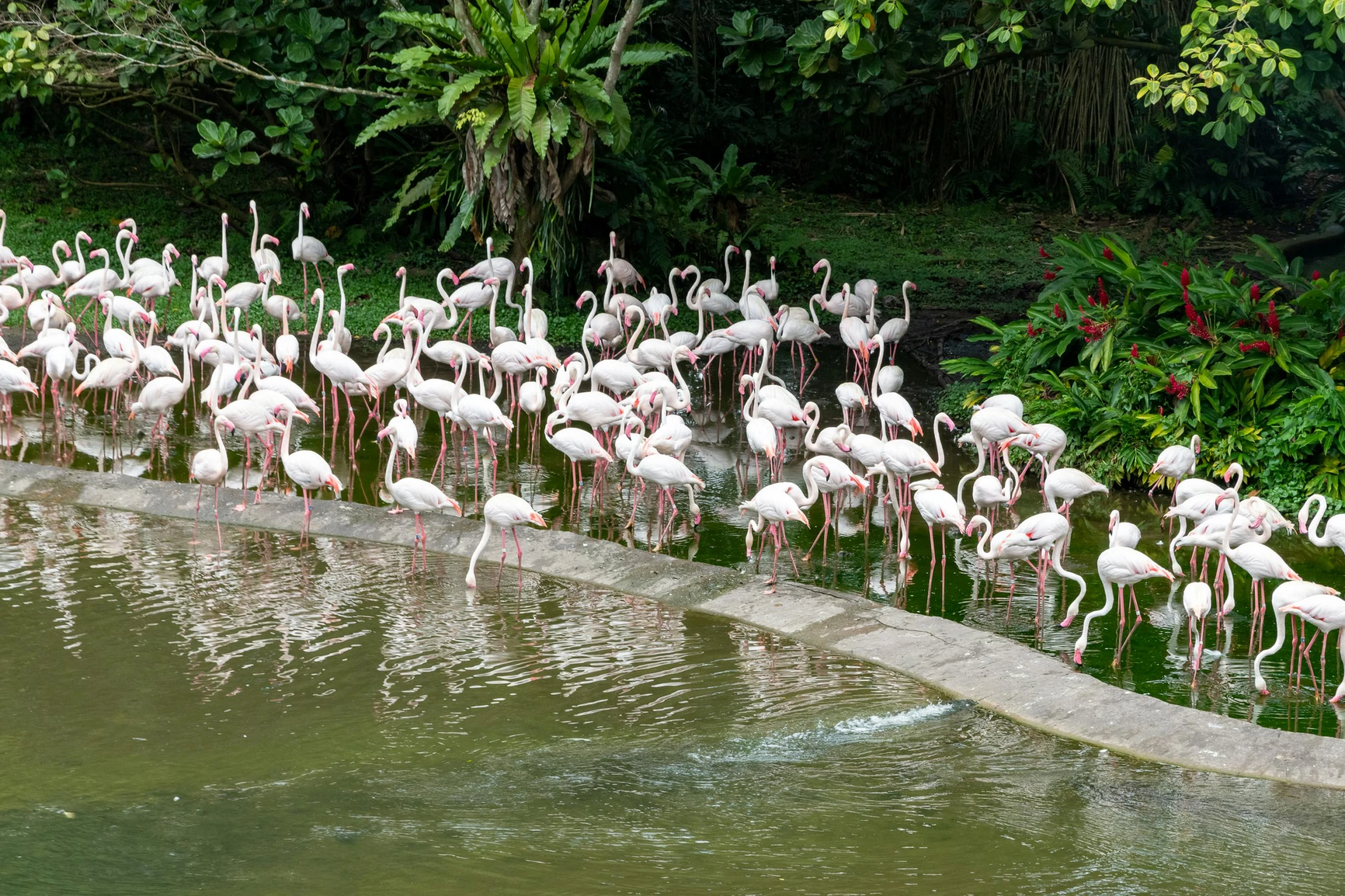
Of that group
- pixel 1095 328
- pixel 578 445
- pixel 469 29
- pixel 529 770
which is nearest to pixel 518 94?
pixel 469 29

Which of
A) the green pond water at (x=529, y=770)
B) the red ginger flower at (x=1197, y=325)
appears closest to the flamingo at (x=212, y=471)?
the green pond water at (x=529, y=770)

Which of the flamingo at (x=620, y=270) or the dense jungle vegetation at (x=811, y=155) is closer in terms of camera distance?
the dense jungle vegetation at (x=811, y=155)

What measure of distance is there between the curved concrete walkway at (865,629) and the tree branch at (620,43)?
517 cm

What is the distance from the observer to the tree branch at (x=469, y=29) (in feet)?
39.4

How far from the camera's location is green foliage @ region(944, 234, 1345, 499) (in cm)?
870

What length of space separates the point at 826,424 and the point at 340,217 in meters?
7.52

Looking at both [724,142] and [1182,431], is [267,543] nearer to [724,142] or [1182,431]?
[1182,431]

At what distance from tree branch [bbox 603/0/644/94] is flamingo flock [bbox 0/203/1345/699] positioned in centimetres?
136

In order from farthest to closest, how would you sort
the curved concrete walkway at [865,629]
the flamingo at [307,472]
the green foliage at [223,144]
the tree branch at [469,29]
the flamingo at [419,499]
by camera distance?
1. the green foliage at [223,144]
2. the tree branch at [469,29]
3. the flamingo at [307,472]
4. the flamingo at [419,499]
5. the curved concrete walkway at [865,629]

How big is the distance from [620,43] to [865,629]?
21.8 ft

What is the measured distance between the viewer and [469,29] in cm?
1208

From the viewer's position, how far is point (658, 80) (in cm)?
1853

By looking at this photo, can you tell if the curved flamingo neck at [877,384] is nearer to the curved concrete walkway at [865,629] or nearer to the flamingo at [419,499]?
the curved concrete walkway at [865,629]

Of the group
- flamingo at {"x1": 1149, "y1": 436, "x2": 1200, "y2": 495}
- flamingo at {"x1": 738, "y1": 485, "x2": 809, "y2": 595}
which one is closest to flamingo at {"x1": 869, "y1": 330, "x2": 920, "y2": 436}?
flamingo at {"x1": 1149, "y1": 436, "x2": 1200, "y2": 495}
